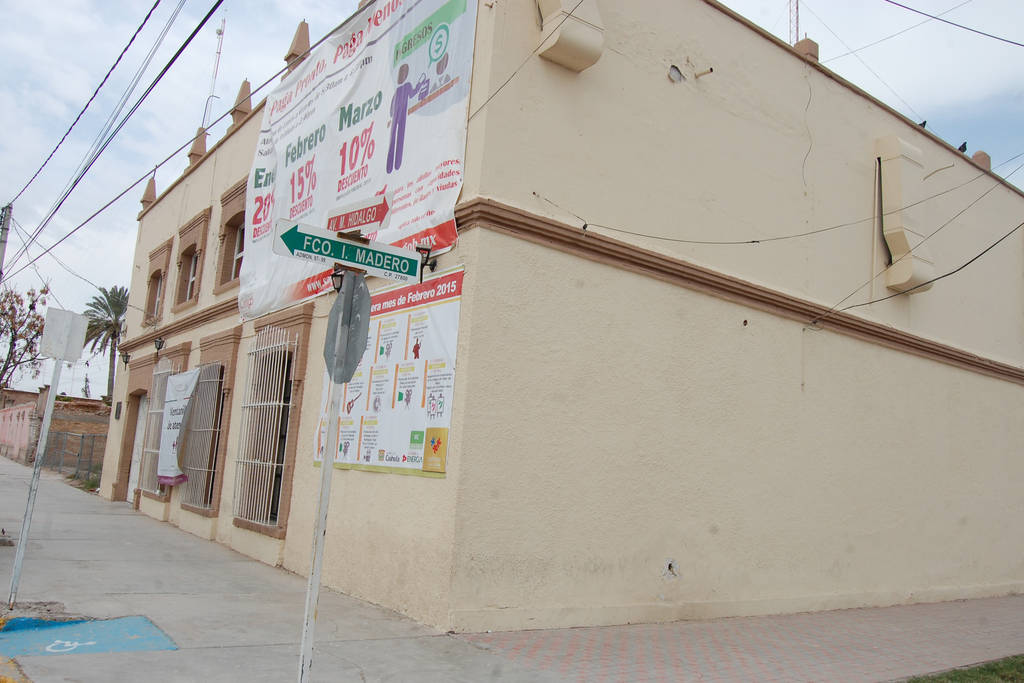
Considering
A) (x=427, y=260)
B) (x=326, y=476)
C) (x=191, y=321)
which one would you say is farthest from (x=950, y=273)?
(x=191, y=321)

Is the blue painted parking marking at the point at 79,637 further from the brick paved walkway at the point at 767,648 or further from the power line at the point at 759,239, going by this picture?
the power line at the point at 759,239

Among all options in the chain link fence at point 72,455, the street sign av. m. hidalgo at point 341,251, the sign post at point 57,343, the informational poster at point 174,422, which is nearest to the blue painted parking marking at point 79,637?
the sign post at point 57,343

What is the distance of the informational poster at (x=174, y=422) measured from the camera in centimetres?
1450

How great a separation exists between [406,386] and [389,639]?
253 cm

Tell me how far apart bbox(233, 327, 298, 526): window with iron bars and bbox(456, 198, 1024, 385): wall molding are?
4.40 metres

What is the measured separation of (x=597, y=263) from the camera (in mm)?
8711

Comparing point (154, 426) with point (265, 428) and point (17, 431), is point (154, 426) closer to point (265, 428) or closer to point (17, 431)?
point (265, 428)

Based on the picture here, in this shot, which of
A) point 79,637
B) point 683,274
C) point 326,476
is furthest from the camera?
point 683,274

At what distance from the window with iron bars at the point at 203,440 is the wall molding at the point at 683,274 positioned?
7.43 meters

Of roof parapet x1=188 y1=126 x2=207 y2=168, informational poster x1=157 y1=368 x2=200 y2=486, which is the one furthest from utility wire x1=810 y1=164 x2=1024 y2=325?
roof parapet x1=188 y1=126 x2=207 y2=168

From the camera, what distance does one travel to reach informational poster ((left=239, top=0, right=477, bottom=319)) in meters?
8.50

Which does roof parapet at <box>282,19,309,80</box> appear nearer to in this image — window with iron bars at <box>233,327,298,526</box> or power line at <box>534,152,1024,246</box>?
window with iron bars at <box>233,327,298,526</box>

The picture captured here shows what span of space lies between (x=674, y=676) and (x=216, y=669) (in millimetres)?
3418

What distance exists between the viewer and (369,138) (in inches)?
393
